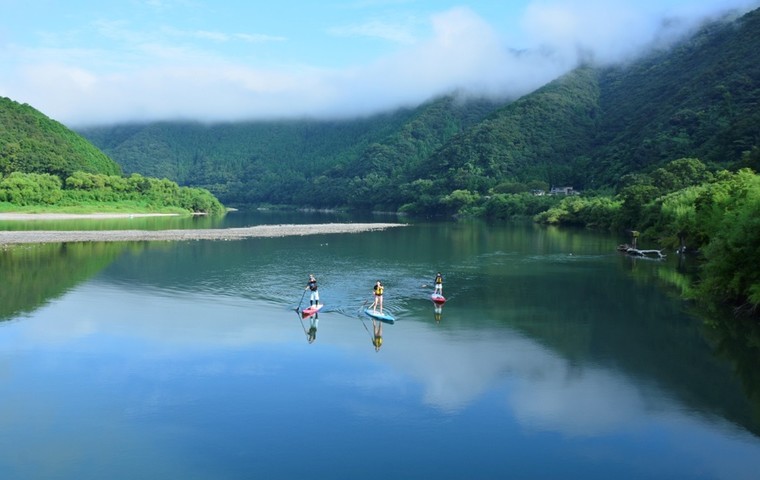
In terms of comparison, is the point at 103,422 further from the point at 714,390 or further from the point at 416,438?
the point at 714,390

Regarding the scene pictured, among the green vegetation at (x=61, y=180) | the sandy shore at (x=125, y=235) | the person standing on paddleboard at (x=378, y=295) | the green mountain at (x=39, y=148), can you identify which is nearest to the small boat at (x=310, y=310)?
the person standing on paddleboard at (x=378, y=295)

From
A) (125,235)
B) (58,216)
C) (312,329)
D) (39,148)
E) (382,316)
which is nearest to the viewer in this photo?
(312,329)

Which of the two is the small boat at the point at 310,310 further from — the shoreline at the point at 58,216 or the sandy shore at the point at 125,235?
the shoreline at the point at 58,216

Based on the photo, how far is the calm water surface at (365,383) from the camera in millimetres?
16156

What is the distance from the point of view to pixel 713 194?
52.3m

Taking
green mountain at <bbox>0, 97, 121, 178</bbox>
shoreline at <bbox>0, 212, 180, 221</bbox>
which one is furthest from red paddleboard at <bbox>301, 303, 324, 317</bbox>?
green mountain at <bbox>0, 97, 121, 178</bbox>

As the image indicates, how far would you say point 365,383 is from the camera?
21.8 meters

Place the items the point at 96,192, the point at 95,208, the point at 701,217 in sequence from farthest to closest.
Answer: the point at 96,192 → the point at 95,208 → the point at 701,217

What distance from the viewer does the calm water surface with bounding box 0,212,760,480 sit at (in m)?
16.2

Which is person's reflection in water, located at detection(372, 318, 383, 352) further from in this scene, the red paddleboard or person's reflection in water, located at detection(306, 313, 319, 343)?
the red paddleboard

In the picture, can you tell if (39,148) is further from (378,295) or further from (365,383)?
(365,383)

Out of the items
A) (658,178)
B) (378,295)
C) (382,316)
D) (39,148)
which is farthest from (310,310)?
(39,148)

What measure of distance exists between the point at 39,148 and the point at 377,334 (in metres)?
136

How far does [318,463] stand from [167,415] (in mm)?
5115
